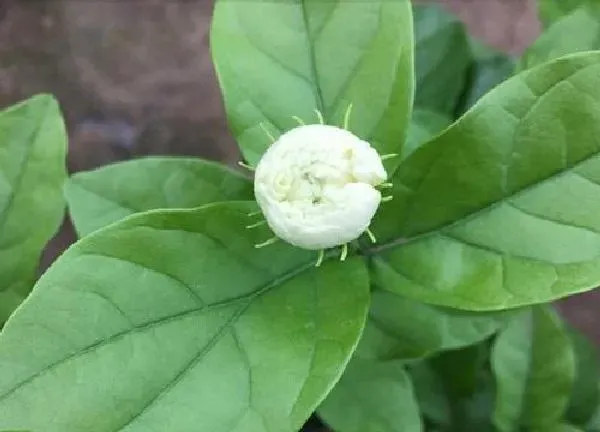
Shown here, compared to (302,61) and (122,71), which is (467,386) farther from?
(122,71)

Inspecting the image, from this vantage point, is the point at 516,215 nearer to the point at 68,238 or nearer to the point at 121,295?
the point at 121,295

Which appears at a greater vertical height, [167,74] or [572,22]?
[572,22]

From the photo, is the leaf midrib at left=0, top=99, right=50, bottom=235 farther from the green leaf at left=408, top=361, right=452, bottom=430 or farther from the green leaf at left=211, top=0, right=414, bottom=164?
the green leaf at left=408, top=361, right=452, bottom=430

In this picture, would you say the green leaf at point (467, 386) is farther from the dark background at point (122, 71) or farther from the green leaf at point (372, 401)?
the dark background at point (122, 71)

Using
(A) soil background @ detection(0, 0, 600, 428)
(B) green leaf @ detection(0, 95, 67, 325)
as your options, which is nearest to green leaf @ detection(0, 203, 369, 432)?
(B) green leaf @ detection(0, 95, 67, 325)

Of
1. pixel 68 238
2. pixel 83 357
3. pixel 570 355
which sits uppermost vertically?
pixel 83 357

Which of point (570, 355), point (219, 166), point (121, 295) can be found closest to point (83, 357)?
point (121, 295)

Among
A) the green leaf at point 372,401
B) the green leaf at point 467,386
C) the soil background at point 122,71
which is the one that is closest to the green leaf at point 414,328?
the green leaf at point 372,401

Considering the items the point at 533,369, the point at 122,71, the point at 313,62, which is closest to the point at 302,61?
the point at 313,62
